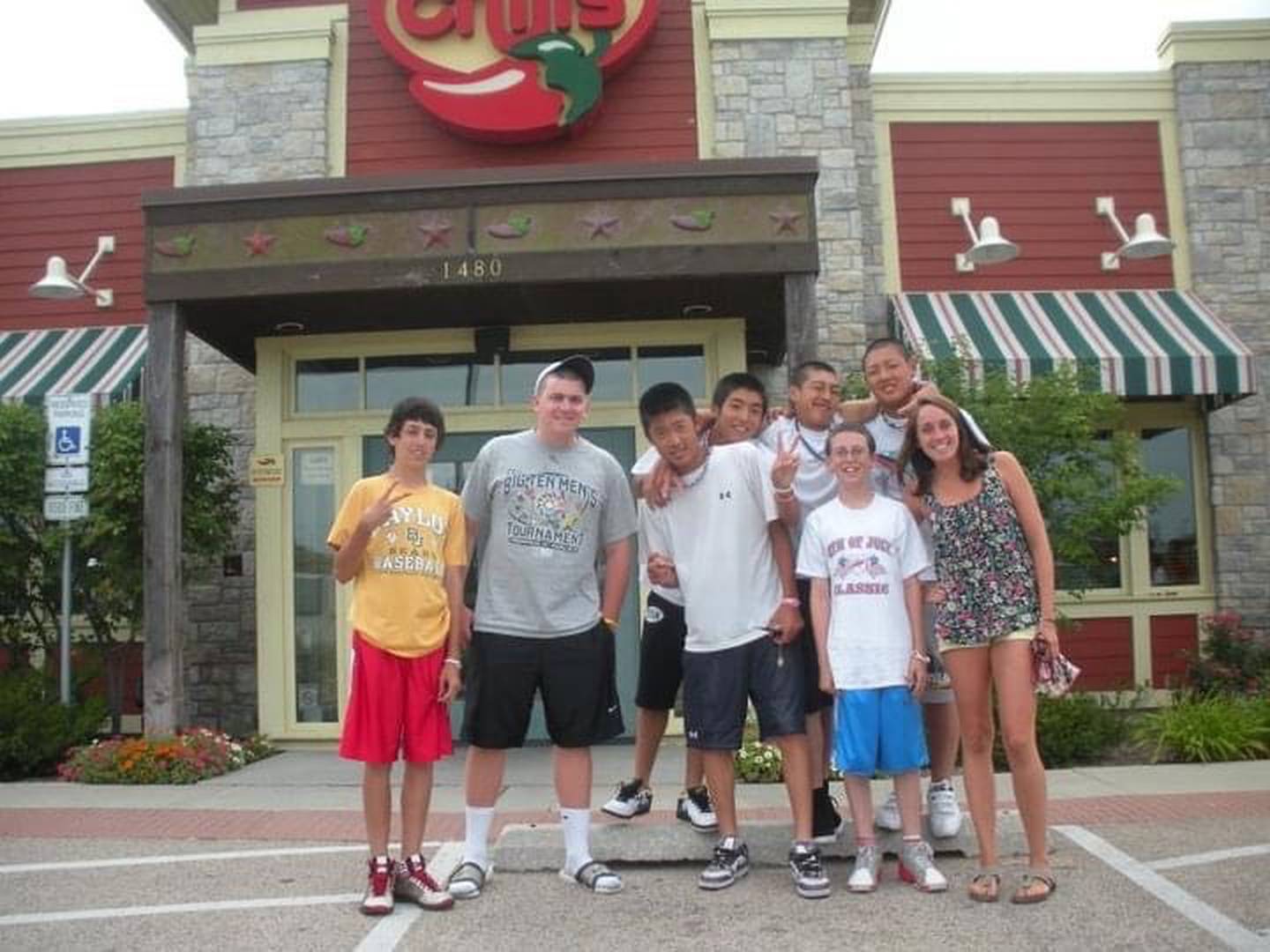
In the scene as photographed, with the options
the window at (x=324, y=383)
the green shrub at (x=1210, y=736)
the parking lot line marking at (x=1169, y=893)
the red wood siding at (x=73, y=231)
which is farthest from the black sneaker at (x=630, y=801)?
the red wood siding at (x=73, y=231)

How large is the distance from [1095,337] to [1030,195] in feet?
5.82

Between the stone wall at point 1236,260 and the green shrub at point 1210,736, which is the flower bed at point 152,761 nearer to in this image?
the green shrub at point 1210,736

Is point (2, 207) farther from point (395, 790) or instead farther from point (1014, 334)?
point (1014, 334)

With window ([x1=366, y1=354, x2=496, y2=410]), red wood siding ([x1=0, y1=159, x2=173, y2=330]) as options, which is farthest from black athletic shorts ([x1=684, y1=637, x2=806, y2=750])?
red wood siding ([x1=0, y1=159, x2=173, y2=330])

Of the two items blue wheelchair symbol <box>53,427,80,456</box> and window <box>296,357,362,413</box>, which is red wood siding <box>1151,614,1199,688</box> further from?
blue wheelchair symbol <box>53,427,80,456</box>

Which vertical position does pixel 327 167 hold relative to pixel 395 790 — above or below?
above

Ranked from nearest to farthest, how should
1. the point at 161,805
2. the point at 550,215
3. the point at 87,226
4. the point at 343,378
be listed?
1. the point at 161,805
2. the point at 550,215
3. the point at 343,378
4. the point at 87,226

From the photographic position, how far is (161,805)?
6.39 m

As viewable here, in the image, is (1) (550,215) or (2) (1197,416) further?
(2) (1197,416)

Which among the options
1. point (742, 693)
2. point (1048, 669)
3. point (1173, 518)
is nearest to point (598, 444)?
point (742, 693)

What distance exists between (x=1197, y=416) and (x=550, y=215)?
641cm

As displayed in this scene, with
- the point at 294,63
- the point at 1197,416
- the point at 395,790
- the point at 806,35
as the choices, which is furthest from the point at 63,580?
the point at 1197,416

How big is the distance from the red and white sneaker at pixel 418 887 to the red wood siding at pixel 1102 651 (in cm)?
741

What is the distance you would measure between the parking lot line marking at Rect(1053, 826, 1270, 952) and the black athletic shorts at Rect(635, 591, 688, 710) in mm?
1817
